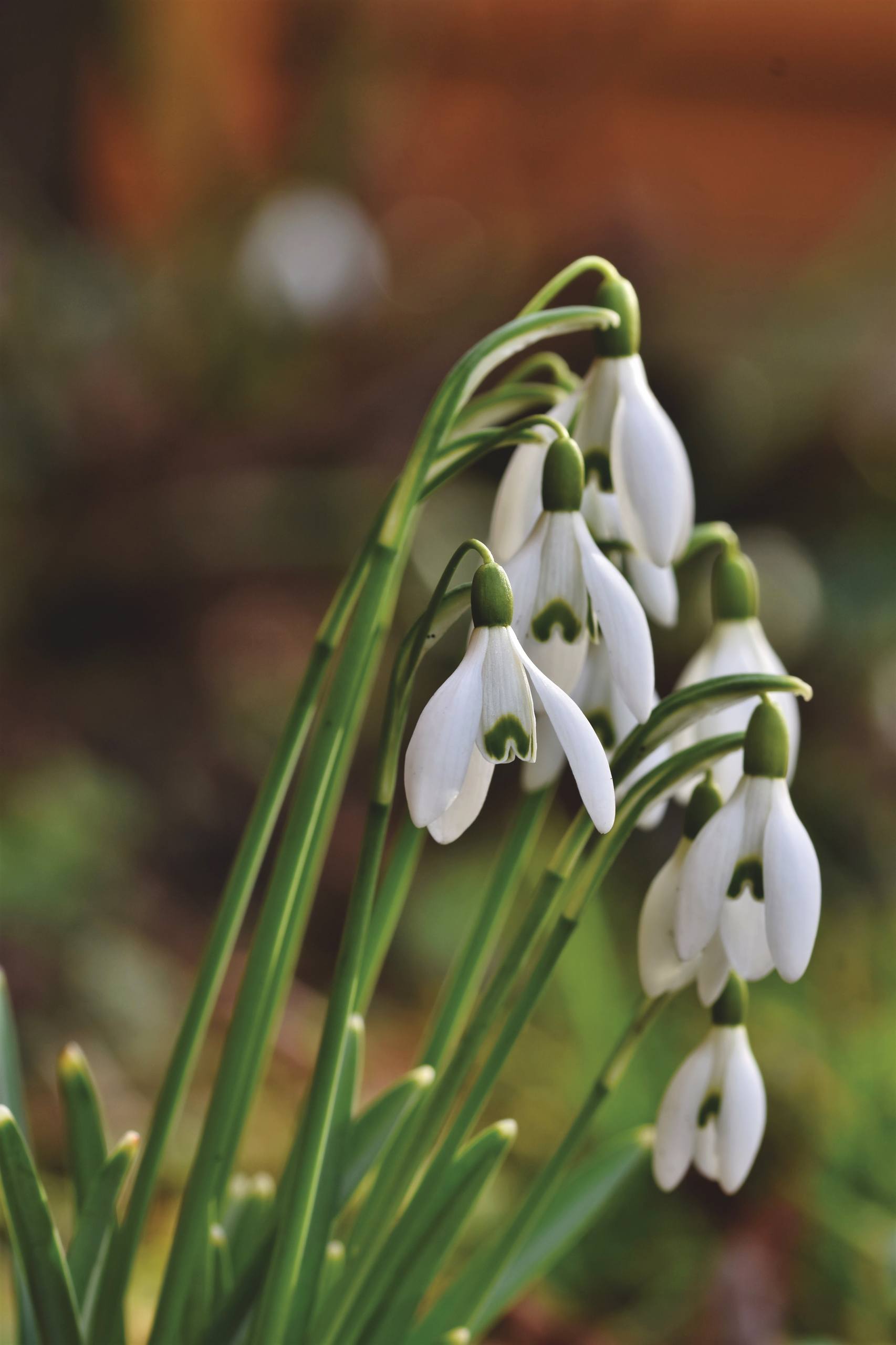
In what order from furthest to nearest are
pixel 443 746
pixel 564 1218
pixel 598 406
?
pixel 564 1218 → pixel 598 406 → pixel 443 746

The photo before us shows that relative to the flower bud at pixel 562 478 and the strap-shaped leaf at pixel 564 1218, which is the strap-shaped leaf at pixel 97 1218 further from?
the flower bud at pixel 562 478

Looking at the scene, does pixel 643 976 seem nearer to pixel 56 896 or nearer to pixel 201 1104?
pixel 201 1104

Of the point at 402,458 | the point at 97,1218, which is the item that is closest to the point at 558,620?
the point at 97,1218

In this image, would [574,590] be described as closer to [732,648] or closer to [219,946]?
[732,648]

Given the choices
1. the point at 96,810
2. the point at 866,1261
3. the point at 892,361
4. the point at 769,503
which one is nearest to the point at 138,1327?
the point at 866,1261

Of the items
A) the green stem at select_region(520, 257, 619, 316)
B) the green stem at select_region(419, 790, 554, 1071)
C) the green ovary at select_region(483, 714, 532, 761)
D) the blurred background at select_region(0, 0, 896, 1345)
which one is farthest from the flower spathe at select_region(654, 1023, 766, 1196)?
the blurred background at select_region(0, 0, 896, 1345)

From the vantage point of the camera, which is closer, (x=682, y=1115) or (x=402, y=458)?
(x=682, y=1115)
